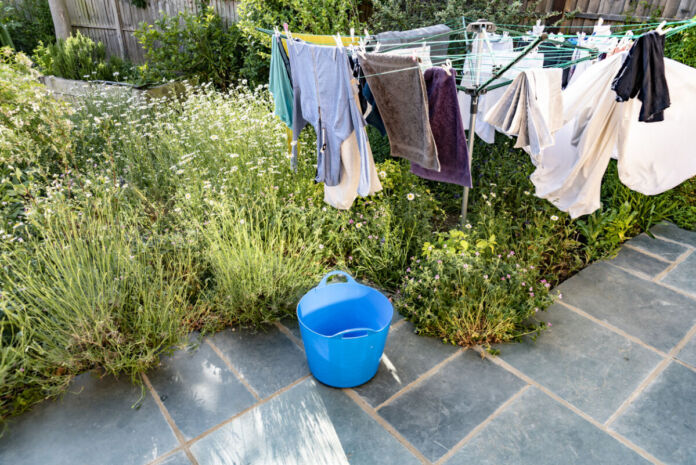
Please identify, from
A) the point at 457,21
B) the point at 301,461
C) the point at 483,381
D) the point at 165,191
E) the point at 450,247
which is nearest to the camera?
the point at 301,461

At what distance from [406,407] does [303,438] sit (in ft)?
1.73

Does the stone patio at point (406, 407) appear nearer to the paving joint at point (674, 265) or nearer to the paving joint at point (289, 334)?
the paving joint at point (289, 334)

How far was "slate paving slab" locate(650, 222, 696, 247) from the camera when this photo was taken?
3.72 m

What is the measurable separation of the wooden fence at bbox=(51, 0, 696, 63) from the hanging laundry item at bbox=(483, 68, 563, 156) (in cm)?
263

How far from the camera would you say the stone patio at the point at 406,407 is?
2.03m

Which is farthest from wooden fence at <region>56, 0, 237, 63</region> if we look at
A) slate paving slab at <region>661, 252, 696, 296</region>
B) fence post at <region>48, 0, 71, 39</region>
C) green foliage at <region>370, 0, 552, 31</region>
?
slate paving slab at <region>661, 252, 696, 296</region>

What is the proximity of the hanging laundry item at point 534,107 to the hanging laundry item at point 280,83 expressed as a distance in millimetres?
1383

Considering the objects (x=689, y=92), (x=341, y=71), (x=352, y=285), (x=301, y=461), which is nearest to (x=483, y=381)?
(x=352, y=285)

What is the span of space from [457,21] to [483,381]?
11.1 ft

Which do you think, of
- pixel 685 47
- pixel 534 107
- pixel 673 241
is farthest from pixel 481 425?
pixel 685 47

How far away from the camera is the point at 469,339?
264 cm

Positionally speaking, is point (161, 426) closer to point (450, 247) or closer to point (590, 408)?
point (450, 247)

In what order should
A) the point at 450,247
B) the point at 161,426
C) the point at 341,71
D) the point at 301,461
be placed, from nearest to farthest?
the point at 301,461
the point at 161,426
the point at 341,71
the point at 450,247

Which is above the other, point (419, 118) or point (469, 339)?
point (419, 118)
